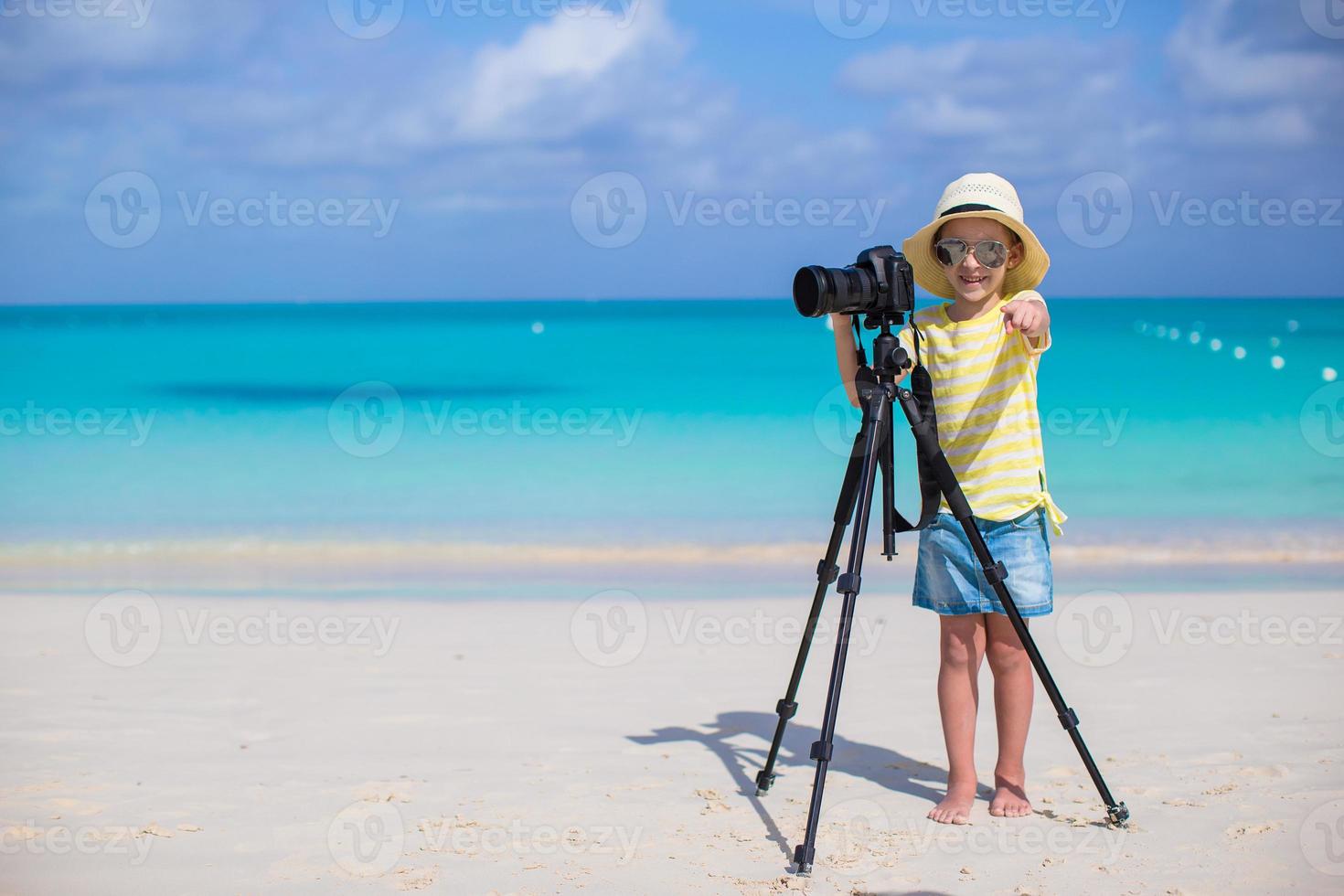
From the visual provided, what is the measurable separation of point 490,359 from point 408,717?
91.3 feet

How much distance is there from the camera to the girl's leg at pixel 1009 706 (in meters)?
3.22

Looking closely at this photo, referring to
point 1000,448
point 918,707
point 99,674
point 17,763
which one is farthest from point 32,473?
point 1000,448

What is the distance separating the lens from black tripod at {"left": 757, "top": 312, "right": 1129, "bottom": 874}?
2.90 m

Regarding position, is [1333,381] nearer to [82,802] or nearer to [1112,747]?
[1112,747]

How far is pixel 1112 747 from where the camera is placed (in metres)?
3.76

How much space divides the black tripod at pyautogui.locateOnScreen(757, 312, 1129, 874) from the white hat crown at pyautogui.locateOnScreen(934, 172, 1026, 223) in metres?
0.38
